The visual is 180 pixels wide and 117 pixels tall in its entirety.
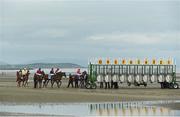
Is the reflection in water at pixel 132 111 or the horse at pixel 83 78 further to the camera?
the horse at pixel 83 78

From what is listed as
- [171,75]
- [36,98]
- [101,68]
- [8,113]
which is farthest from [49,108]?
[171,75]

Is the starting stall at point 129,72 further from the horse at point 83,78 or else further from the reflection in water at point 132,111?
the reflection in water at point 132,111

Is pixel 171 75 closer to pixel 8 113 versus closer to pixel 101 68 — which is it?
pixel 101 68

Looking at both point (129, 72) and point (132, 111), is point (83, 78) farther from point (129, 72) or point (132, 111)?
point (132, 111)

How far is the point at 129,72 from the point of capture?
135 feet

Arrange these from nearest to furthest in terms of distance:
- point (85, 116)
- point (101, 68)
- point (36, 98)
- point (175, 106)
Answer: point (85, 116), point (175, 106), point (36, 98), point (101, 68)

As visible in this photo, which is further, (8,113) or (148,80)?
(148,80)

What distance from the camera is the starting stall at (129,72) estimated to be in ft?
134

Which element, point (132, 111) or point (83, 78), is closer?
point (132, 111)

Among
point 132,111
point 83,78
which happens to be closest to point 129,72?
point 83,78

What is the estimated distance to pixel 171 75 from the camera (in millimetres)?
41656

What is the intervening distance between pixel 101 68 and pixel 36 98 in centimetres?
1194

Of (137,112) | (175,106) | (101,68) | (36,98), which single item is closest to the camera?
(137,112)

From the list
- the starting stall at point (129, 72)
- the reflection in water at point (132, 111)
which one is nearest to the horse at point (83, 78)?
the starting stall at point (129, 72)
